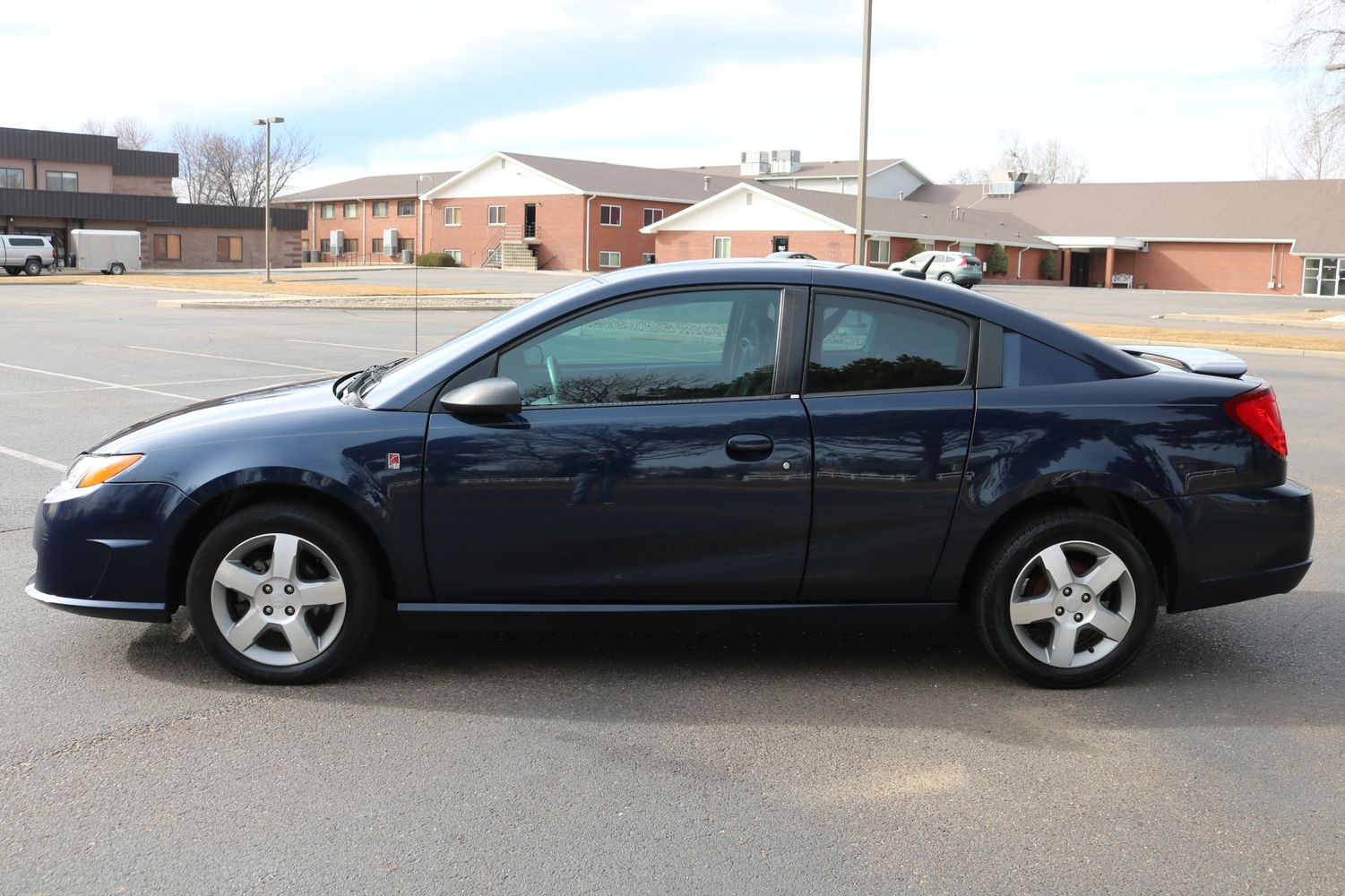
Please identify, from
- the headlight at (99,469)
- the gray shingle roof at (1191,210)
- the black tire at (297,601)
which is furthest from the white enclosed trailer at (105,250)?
the black tire at (297,601)

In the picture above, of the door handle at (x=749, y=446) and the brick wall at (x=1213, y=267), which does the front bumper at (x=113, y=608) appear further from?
the brick wall at (x=1213, y=267)

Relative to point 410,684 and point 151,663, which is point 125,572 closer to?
point 151,663

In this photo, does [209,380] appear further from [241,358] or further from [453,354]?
[453,354]

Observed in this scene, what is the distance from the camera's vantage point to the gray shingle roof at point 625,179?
73.2 meters

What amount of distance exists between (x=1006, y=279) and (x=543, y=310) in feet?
233

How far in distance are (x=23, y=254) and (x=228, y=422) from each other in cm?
6115

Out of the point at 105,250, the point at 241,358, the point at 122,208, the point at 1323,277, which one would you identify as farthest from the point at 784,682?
the point at 1323,277

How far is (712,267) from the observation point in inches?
192

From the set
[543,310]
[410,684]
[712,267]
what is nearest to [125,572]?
[410,684]

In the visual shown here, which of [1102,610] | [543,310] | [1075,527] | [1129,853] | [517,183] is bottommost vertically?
[1129,853]

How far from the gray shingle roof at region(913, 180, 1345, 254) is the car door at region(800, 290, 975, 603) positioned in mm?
73354

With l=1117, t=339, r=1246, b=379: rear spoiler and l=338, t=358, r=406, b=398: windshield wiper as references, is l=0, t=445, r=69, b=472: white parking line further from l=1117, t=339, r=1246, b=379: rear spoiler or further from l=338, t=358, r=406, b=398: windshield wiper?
l=1117, t=339, r=1246, b=379: rear spoiler

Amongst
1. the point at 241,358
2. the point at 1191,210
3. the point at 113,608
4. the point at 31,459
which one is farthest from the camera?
the point at 1191,210

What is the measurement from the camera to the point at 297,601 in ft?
15.1
